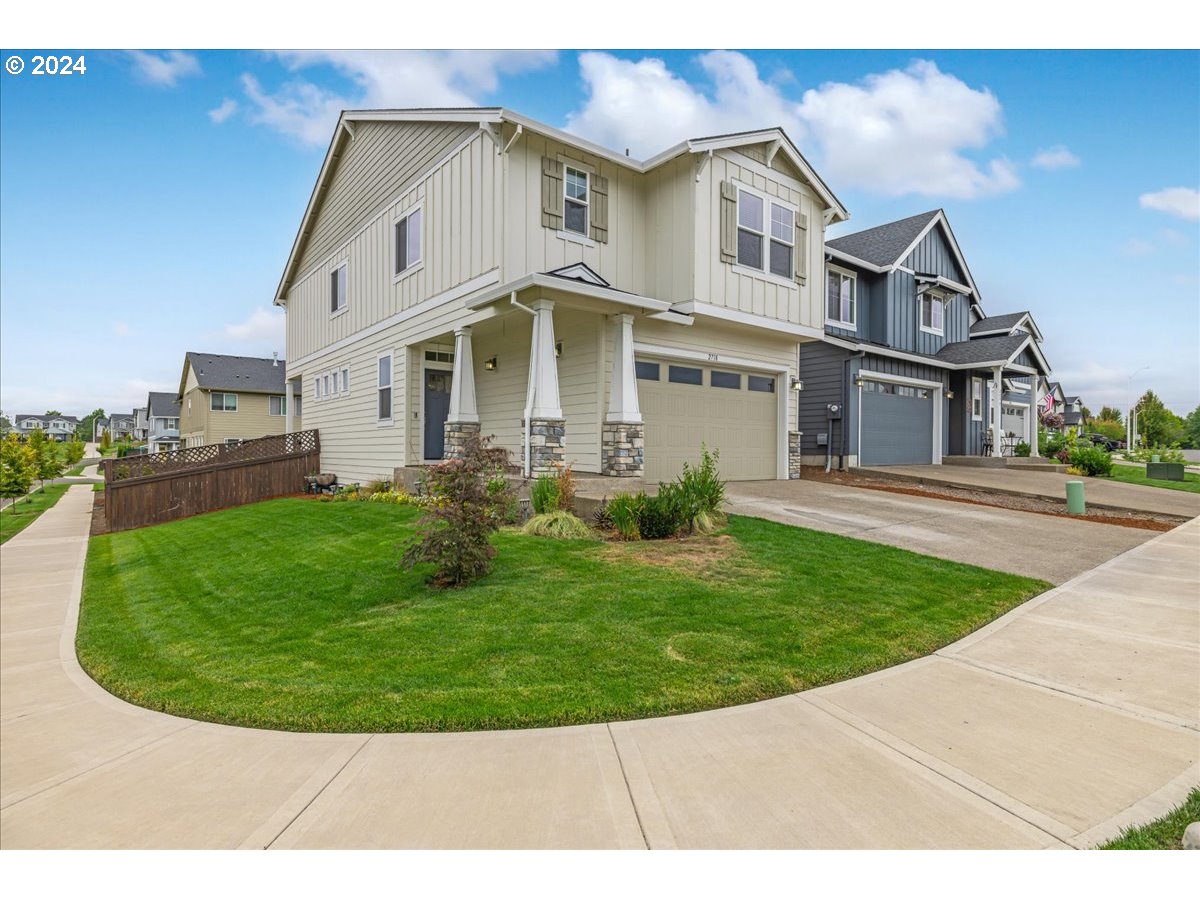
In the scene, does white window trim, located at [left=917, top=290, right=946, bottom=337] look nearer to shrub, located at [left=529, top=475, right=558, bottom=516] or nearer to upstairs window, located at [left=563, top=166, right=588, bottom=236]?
upstairs window, located at [left=563, top=166, right=588, bottom=236]

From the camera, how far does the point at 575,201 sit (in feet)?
36.8

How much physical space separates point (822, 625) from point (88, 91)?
7.56 metres

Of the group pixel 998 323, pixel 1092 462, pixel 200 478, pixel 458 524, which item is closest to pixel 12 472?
pixel 200 478

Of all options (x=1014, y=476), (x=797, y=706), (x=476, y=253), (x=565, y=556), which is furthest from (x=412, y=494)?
(x=1014, y=476)

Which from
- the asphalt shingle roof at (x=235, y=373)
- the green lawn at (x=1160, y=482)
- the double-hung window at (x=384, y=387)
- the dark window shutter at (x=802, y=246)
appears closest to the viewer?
the dark window shutter at (x=802, y=246)

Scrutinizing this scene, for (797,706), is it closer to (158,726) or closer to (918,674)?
(918,674)

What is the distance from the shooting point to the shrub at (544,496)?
823cm

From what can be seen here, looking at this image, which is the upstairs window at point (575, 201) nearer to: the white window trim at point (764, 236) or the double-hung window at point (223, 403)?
the white window trim at point (764, 236)

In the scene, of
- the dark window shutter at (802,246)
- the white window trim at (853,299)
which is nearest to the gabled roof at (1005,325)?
the white window trim at (853,299)

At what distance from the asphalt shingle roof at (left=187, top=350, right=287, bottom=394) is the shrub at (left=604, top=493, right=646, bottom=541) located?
3399 cm

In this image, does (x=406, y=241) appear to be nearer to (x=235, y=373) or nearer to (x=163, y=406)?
(x=235, y=373)

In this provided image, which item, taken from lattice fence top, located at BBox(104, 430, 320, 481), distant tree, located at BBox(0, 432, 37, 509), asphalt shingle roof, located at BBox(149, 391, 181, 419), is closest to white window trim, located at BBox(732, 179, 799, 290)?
lattice fence top, located at BBox(104, 430, 320, 481)

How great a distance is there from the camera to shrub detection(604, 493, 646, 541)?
7.45 meters

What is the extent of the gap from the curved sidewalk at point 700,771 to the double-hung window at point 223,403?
3548 centimetres
